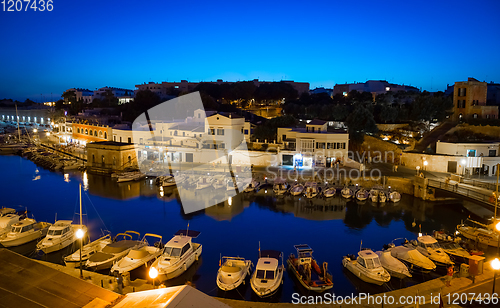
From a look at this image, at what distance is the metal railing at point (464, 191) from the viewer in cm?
1514

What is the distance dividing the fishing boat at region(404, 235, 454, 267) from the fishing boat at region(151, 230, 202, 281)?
7.75 meters

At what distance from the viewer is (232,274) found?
9.91 meters

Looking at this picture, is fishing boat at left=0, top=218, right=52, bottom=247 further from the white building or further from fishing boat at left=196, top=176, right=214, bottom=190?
the white building

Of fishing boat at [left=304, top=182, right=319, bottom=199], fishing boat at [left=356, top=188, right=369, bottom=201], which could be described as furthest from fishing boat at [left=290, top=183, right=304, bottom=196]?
fishing boat at [left=356, top=188, right=369, bottom=201]

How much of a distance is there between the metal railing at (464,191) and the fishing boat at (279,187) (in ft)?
26.9

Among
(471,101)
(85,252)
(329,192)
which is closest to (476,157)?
(329,192)

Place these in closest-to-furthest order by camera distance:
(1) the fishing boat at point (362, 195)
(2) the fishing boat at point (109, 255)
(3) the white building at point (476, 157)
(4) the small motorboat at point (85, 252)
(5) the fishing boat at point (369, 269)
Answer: (5) the fishing boat at point (369, 269) < (2) the fishing boat at point (109, 255) < (4) the small motorboat at point (85, 252) < (1) the fishing boat at point (362, 195) < (3) the white building at point (476, 157)

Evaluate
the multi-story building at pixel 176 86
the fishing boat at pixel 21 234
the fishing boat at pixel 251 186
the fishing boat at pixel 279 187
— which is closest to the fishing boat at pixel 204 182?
the fishing boat at pixel 251 186

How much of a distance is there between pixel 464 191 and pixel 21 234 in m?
20.1

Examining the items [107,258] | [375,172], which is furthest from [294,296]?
[375,172]

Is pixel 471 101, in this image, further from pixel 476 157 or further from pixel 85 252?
pixel 85 252

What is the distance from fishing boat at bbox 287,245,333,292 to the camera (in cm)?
976

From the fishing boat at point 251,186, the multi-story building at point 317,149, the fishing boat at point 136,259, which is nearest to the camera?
the fishing boat at point 136,259

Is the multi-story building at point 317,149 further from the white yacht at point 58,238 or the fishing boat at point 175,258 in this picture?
the white yacht at point 58,238
